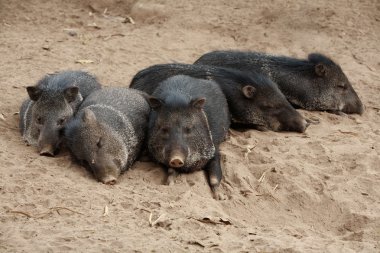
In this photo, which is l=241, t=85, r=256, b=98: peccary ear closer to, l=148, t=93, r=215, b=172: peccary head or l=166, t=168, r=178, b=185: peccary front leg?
l=148, t=93, r=215, b=172: peccary head

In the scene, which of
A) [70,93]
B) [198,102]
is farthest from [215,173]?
[70,93]

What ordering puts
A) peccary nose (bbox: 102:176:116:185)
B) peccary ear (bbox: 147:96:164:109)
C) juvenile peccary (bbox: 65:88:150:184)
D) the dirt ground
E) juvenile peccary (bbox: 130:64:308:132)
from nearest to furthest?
the dirt ground, peccary nose (bbox: 102:176:116:185), juvenile peccary (bbox: 65:88:150:184), peccary ear (bbox: 147:96:164:109), juvenile peccary (bbox: 130:64:308:132)

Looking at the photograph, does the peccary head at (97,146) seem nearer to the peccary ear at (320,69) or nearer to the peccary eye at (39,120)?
the peccary eye at (39,120)

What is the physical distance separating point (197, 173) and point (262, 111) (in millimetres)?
1521

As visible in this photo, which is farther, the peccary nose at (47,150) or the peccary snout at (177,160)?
the peccary nose at (47,150)

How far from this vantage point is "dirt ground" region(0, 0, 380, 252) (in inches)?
176

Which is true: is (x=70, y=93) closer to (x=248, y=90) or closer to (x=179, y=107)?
(x=179, y=107)

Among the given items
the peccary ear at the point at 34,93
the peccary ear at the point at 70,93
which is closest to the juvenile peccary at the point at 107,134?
the peccary ear at the point at 70,93

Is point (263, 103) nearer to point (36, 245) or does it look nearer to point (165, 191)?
point (165, 191)

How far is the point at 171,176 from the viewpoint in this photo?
221 inches

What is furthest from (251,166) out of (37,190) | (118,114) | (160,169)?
(37,190)

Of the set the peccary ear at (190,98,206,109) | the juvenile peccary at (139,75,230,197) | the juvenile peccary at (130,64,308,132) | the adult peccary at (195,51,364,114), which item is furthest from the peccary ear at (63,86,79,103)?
the adult peccary at (195,51,364,114)

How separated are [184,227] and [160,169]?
1.25 meters

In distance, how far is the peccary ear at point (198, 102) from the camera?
5.84 metres
